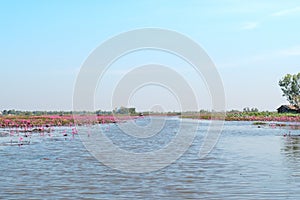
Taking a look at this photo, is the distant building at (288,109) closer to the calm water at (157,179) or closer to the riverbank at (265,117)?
the riverbank at (265,117)

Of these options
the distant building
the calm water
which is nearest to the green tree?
the distant building

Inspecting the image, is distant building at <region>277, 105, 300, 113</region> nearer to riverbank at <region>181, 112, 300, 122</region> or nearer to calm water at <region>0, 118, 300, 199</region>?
riverbank at <region>181, 112, 300, 122</region>

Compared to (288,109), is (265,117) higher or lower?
lower

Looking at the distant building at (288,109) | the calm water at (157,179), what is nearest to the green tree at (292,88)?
the distant building at (288,109)

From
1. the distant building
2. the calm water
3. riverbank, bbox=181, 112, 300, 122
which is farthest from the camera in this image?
the distant building

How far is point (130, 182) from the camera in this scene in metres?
10.6

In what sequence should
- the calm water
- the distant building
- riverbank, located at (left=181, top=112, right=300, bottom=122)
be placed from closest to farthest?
the calm water < riverbank, located at (left=181, top=112, right=300, bottom=122) < the distant building

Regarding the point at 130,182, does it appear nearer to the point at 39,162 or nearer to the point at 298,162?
the point at 39,162

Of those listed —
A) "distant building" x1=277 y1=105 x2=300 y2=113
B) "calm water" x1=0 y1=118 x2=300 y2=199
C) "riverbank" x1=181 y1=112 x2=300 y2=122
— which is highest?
"distant building" x1=277 y1=105 x2=300 y2=113

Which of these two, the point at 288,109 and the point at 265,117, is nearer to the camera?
the point at 265,117

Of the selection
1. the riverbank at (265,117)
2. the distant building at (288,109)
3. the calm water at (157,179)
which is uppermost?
the distant building at (288,109)

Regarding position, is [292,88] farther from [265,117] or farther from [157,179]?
[157,179]

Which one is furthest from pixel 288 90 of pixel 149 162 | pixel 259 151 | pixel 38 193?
pixel 38 193

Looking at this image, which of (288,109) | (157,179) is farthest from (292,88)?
(157,179)
